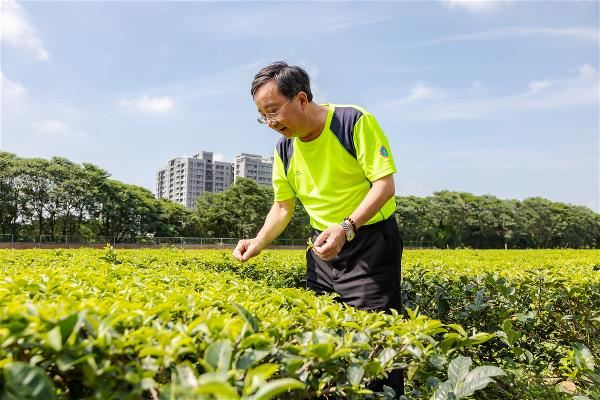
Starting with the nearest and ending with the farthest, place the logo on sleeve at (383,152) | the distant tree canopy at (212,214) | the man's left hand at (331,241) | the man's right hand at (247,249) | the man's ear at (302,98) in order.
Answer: the man's left hand at (331,241) → the logo on sleeve at (383,152) → the man's ear at (302,98) → the man's right hand at (247,249) → the distant tree canopy at (212,214)

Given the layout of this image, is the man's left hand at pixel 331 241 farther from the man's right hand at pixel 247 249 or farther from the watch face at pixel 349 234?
the man's right hand at pixel 247 249

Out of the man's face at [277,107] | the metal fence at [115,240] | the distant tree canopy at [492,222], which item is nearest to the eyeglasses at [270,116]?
the man's face at [277,107]

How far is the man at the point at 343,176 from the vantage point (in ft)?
8.77

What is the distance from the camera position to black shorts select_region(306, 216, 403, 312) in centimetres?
269

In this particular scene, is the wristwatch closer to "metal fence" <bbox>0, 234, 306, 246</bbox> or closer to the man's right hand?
the man's right hand

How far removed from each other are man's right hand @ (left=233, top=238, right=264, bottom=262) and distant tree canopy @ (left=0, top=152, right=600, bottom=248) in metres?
44.5

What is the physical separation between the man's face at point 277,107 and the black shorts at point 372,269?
697 millimetres

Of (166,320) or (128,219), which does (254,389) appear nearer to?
(166,320)

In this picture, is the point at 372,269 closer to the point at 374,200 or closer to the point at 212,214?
the point at 374,200

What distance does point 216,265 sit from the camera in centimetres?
505

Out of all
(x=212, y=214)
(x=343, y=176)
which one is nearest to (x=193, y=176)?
(x=212, y=214)

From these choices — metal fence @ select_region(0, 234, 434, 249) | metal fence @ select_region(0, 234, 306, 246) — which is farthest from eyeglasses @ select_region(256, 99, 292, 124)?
metal fence @ select_region(0, 234, 306, 246)

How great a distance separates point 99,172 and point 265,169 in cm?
6476

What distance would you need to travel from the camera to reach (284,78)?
8.85 feet
